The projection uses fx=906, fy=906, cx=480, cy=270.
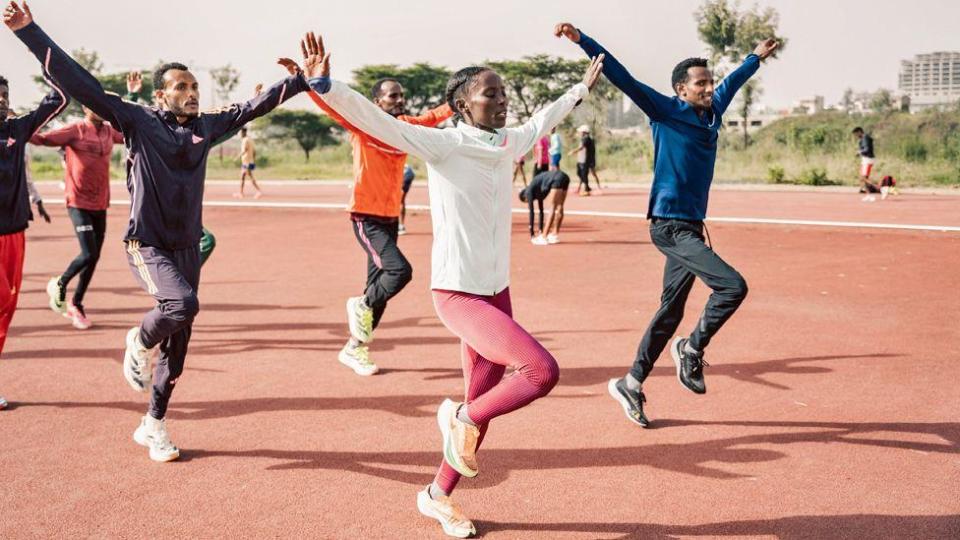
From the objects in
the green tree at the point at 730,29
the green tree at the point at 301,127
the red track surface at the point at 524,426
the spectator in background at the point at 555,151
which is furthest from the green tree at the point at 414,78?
the red track surface at the point at 524,426

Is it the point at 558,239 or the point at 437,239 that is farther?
the point at 558,239

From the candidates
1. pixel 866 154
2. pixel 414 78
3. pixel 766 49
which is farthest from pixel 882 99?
pixel 766 49

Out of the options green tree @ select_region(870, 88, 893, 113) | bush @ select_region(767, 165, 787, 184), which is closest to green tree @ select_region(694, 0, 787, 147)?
bush @ select_region(767, 165, 787, 184)

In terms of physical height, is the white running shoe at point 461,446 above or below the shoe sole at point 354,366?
above

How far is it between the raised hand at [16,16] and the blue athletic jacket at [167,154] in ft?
1.21

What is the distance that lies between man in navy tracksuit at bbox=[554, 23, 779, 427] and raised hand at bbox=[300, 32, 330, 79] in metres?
2.10

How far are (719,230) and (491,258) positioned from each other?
1366 cm

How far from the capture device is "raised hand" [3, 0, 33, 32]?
426 cm

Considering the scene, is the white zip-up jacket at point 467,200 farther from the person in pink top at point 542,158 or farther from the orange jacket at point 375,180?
the person in pink top at point 542,158

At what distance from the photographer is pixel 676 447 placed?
5.12m

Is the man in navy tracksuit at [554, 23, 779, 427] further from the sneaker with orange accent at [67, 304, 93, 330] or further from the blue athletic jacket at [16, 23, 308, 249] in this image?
the sneaker with orange accent at [67, 304, 93, 330]

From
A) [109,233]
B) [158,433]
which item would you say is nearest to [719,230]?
[109,233]

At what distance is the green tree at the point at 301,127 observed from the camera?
69688 mm

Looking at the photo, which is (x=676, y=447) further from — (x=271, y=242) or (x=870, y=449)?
(x=271, y=242)
